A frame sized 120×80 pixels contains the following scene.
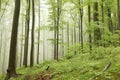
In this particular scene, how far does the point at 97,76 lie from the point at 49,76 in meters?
3.32

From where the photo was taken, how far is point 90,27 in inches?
452

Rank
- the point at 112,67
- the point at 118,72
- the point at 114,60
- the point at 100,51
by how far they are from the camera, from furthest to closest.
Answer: the point at 100,51, the point at 114,60, the point at 112,67, the point at 118,72

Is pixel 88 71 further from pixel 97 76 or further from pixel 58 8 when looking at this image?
pixel 58 8

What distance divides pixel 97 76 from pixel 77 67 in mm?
2465

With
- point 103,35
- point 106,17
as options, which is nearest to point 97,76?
point 103,35

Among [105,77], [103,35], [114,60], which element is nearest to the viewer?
[105,77]

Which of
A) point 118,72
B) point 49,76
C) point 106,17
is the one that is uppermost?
point 106,17

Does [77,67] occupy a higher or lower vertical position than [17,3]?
lower

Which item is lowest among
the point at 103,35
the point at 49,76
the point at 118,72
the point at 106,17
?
the point at 49,76

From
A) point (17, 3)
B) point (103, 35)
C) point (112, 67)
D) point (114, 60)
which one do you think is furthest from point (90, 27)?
point (17, 3)

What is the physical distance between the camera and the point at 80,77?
824cm

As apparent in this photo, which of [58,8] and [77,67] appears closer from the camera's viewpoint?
[77,67]

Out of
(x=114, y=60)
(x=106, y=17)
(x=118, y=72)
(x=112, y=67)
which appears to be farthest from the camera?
(x=106, y=17)

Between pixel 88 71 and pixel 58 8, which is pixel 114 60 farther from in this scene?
pixel 58 8
